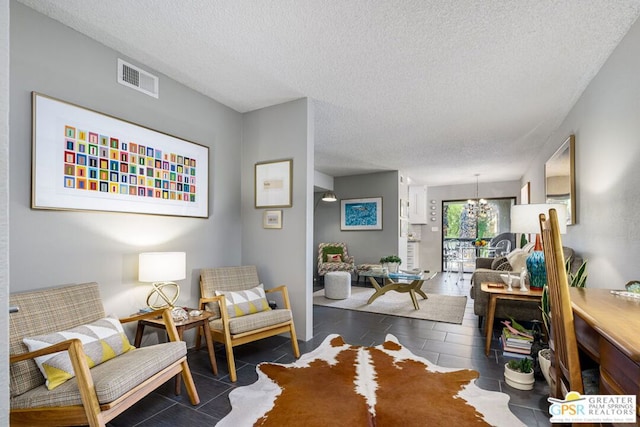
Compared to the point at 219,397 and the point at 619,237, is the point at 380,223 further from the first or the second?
the point at 219,397

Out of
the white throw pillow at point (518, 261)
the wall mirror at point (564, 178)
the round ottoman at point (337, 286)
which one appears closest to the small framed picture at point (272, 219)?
the round ottoman at point (337, 286)

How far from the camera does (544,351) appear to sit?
2359 mm

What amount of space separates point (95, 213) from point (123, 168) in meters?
0.41

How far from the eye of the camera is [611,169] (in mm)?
2393

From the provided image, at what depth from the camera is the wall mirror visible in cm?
334

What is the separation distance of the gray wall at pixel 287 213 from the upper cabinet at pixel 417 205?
6.23 m

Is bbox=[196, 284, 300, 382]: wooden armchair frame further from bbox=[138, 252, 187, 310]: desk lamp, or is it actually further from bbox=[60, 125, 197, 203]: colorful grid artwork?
bbox=[60, 125, 197, 203]: colorful grid artwork

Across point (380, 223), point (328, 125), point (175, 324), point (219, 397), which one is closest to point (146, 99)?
point (175, 324)

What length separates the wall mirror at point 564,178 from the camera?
3.34 m

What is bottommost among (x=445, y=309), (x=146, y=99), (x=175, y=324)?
(x=445, y=309)

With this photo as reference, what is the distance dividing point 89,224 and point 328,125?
9.62 feet

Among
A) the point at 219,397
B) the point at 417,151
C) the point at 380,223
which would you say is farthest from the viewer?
the point at 380,223

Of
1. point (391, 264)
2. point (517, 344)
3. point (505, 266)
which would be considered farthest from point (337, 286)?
point (517, 344)

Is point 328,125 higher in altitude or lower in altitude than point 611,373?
higher
